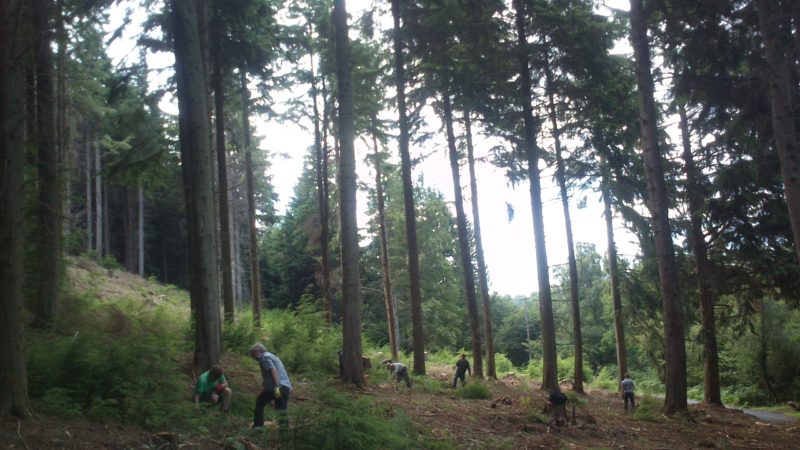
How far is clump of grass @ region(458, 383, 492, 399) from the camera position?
15718 millimetres

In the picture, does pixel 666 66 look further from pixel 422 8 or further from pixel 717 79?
pixel 422 8

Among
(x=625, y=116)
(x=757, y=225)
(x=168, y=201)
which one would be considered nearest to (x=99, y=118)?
(x=168, y=201)

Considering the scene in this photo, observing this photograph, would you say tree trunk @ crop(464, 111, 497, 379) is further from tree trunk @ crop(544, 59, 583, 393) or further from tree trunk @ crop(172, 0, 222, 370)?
tree trunk @ crop(172, 0, 222, 370)

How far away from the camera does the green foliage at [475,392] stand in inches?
619

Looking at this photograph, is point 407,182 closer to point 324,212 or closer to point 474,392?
point 324,212

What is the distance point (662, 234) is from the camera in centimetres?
1452

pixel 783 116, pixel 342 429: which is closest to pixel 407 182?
pixel 783 116

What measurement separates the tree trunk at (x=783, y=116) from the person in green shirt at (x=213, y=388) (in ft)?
36.8

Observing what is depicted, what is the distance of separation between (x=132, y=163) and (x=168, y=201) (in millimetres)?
34747

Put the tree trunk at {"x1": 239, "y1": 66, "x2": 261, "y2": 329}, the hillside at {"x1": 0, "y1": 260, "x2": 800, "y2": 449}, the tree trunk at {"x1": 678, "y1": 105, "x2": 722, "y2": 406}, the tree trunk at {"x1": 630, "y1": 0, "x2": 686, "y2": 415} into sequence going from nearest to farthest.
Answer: the hillside at {"x1": 0, "y1": 260, "x2": 800, "y2": 449} < the tree trunk at {"x1": 630, "y1": 0, "x2": 686, "y2": 415} < the tree trunk at {"x1": 239, "y1": 66, "x2": 261, "y2": 329} < the tree trunk at {"x1": 678, "y1": 105, "x2": 722, "y2": 406}

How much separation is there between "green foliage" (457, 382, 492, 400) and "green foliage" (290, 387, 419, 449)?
731 cm

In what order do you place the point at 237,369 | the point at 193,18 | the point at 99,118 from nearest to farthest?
the point at 193,18
the point at 237,369
the point at 99,118

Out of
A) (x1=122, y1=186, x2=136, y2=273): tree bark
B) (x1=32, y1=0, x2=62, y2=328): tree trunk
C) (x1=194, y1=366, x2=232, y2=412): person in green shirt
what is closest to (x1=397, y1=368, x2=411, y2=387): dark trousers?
(x1=194, y1=366, x2=232, y2=412): person in green shirt

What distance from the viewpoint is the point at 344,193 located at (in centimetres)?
1320
